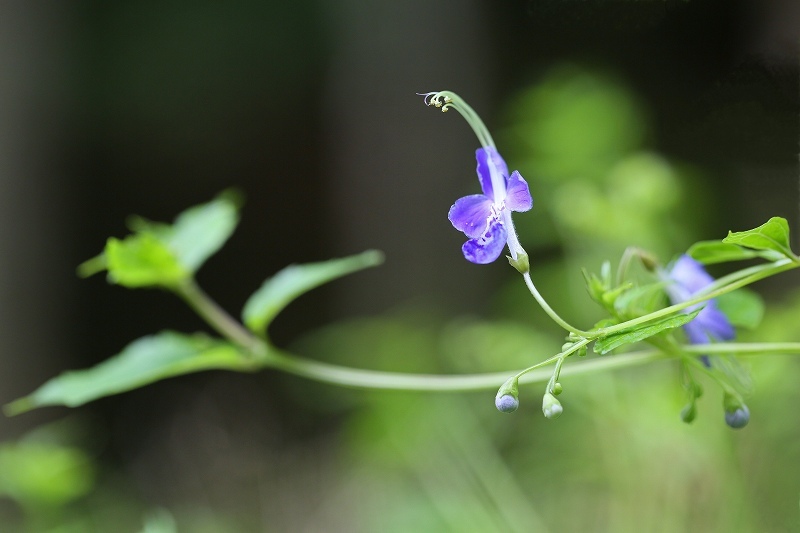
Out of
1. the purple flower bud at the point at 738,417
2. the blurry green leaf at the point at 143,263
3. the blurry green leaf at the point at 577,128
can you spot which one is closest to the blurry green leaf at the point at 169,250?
the blurry green leaf at the point at 143,263

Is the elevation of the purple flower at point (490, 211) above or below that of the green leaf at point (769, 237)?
above

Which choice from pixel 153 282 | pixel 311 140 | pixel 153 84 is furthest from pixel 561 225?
pixel 153 84

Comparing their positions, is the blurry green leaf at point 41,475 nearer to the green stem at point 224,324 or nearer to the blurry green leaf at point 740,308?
the green stem at point 224,324

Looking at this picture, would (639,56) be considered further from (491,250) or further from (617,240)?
(491,250)

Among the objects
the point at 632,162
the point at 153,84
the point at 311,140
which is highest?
the point at 153,84

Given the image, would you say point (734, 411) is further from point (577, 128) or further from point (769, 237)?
point (577, 128)

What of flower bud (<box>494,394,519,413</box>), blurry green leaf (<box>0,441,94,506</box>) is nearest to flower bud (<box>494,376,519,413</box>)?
flower bud (<box>494,394,519,413</box>)
